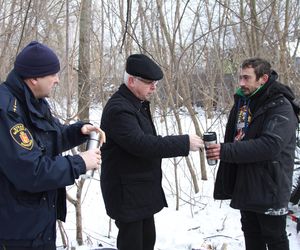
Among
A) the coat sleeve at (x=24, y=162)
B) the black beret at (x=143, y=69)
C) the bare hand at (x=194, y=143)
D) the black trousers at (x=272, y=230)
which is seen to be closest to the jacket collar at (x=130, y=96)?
the black beret at (x=143, y=69)

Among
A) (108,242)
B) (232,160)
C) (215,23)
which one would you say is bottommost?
(108,242)

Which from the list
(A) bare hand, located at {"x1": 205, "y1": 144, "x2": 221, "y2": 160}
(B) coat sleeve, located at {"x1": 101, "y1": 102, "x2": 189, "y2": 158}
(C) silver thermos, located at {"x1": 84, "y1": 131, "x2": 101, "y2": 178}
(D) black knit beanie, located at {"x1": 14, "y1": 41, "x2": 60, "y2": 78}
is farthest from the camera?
(A) bare hand, located at {"x1": 205, "y1": 144, "x2": 221, "y2": 160}

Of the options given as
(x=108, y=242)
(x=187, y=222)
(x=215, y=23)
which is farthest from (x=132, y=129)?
(x=215, y=23)

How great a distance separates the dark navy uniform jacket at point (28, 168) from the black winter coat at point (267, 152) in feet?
4.05

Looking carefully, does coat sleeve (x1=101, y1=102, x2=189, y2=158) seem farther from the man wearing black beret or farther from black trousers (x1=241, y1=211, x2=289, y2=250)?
black trousers (x1=241, y1=211, x2=289, y2=250)

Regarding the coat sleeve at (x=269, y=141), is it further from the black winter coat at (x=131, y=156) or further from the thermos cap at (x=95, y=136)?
the thermos cap at (x=95, y=136)

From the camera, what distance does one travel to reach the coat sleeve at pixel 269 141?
2.54 metres

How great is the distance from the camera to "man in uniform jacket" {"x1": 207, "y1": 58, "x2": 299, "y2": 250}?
8.45 ft

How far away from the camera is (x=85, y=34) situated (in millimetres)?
5195

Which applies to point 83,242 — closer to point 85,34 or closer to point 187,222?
point 187,222

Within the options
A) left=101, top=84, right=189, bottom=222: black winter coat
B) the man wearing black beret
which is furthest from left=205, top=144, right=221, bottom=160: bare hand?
→ left=101, top=84, right=189, bottom=222: black winter coat

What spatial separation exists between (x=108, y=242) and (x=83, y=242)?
0.27 meters

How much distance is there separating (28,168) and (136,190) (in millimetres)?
967

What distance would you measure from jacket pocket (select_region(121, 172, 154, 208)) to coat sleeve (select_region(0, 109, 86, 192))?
0.76 meters
